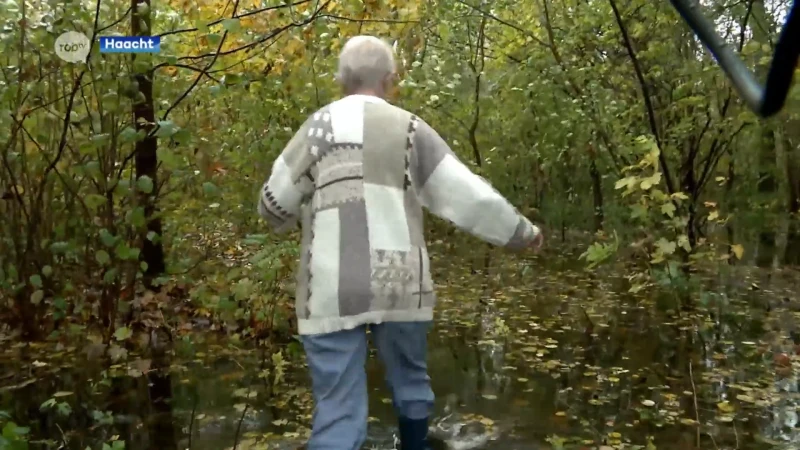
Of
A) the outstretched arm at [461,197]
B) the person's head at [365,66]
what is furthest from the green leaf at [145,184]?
the outstretched arm at [461,197]

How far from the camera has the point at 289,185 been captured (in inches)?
110

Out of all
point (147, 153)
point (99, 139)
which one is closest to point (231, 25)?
point (99, 139)

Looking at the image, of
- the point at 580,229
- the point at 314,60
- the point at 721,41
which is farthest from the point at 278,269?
the point at 580,229

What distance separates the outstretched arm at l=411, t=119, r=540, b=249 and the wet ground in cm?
117

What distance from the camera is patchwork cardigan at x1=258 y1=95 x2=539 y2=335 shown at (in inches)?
104

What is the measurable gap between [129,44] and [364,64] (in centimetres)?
178

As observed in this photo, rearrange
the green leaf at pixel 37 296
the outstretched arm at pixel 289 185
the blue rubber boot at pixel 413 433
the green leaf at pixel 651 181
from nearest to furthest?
the outstretched arm at pixel 289 185 < the blue rubber boot at pixel 413 433 < the green leaf at pixel 37 296 < the green leaf at pixel 651 181

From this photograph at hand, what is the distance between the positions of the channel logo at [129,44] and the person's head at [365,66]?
1.64 metres

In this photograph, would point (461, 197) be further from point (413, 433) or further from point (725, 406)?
point (725, 406)

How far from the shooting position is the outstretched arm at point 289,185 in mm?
2746

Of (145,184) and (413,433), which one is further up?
(145,184)

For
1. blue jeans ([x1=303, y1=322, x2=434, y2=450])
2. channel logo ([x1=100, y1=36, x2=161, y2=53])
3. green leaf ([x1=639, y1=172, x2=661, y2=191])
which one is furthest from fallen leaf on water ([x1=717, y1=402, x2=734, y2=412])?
channel logo ([x1=100, y1=36, x2=161, y2=53])

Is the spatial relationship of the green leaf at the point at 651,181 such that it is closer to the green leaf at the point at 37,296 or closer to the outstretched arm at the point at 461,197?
the outstretched arm at the point at 461,197

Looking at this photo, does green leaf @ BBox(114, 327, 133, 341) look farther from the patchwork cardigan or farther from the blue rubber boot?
the blue rubber boot
